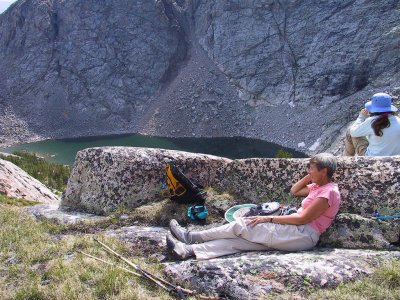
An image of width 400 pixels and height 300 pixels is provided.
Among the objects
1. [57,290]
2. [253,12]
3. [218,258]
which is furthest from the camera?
[253,12]

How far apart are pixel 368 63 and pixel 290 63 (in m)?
12.0

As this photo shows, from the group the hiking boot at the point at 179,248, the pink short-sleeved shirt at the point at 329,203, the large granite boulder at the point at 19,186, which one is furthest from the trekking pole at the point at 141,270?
the large granite boulder at the point at 19,186

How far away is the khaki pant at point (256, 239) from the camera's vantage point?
539cm

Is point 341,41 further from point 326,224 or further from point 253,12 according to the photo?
point 326,224

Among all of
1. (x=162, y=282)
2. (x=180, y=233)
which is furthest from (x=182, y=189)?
(x=162, y=282)

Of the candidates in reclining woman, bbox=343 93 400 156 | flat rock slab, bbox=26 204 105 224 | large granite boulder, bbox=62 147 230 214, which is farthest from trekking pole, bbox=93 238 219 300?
reclining woman, bbox=343 93 400 156

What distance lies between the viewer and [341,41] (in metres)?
55.7

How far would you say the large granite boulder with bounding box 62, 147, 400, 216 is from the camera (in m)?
6.89

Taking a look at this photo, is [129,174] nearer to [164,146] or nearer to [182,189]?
[182,189]

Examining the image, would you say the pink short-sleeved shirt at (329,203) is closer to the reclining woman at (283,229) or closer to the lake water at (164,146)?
the reclining woman at (283,229)

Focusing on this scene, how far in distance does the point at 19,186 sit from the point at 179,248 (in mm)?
11464

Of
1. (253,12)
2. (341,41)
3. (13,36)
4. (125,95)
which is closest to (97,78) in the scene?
(125,95)

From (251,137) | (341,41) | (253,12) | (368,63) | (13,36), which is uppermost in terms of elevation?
(13,36)

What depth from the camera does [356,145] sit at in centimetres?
716
